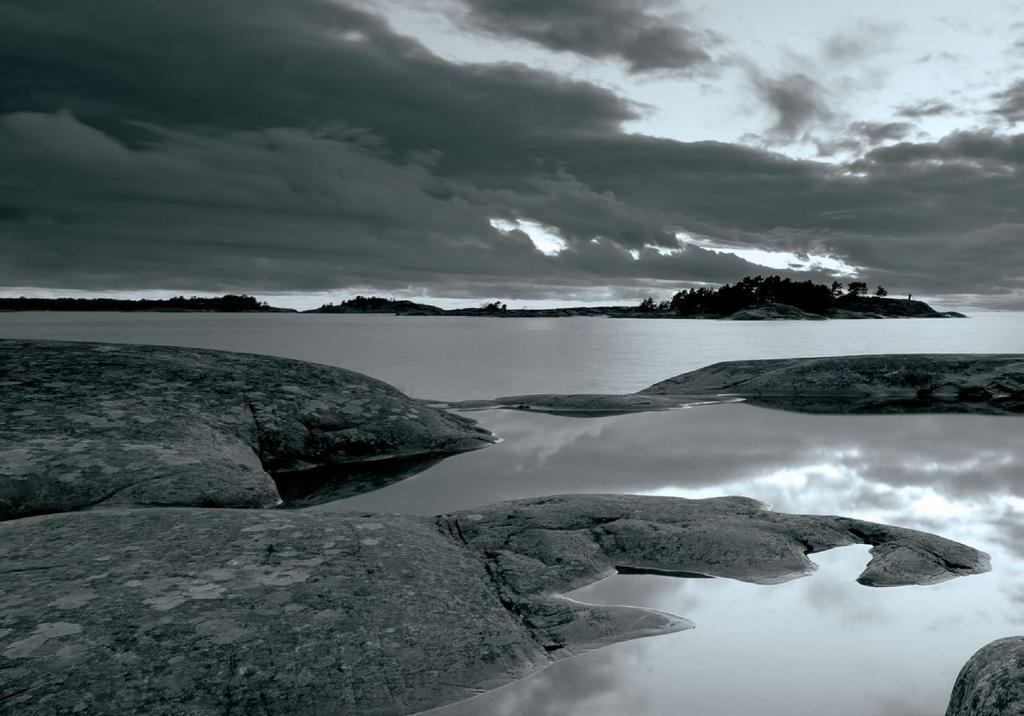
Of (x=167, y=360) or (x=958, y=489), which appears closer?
(x=958, y=489)

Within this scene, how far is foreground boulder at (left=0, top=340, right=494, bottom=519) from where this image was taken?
504 cm

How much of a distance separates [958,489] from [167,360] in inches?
322

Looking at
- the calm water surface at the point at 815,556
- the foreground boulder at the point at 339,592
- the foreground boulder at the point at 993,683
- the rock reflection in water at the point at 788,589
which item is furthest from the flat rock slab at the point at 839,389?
the foreground boulder at the point at 993,683

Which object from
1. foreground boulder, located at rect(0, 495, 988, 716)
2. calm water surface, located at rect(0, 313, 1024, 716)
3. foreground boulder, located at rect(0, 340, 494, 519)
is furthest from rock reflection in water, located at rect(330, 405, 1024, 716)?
foreground boulder, located at rect(0, 340, 494, 519)

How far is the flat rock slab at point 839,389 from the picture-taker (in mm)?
12242

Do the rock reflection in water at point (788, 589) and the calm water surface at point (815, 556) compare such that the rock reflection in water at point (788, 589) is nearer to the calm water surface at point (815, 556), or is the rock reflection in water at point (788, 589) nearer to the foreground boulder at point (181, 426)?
the calm water surface at point (815, 556)

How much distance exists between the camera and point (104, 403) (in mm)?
6441

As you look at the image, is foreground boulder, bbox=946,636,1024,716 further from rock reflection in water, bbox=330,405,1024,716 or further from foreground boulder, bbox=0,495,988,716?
foreground boulder, bbox=0,495,988,716

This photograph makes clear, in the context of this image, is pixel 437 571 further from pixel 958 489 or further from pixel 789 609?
pixel 958 489

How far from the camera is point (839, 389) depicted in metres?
14.2

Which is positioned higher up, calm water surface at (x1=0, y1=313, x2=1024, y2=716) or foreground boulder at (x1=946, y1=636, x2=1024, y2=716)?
foreground boulder at (x1=946, y1=636, x2=1024, y2=716)

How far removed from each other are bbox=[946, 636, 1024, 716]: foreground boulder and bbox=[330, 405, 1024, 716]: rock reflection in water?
0.78 feet

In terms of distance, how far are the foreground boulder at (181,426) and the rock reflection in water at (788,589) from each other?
103 centimetres

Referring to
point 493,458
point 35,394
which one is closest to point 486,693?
point 493,458
